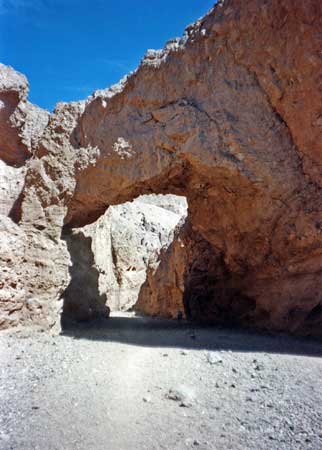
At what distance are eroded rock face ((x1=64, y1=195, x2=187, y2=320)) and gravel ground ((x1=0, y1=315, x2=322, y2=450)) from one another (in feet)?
12.7

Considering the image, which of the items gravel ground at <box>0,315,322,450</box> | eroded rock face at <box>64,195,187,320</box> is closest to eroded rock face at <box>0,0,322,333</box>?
eroded rock face at <box>64,195,187,320</box>

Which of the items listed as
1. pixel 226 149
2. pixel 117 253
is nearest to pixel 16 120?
pixel 226 149

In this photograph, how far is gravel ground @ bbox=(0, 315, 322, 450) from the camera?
2.81 m

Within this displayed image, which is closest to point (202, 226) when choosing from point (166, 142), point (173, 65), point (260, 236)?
point (260, 236)

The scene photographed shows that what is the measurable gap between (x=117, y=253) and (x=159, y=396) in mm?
15340

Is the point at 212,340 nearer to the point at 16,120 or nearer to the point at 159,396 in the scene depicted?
the point at 159,396

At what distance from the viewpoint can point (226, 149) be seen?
7.34 m

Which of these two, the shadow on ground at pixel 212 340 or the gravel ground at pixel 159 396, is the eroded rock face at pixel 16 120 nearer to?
the shadow on ground at pixel 212 340

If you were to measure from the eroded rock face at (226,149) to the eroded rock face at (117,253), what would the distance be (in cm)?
169

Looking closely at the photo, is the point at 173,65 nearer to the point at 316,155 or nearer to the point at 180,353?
the point at 316,155

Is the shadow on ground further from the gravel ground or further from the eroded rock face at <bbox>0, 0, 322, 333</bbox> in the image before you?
the eroded rock face at <bbox>0, 0, 322, 333</bbox>

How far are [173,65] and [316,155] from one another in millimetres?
3623

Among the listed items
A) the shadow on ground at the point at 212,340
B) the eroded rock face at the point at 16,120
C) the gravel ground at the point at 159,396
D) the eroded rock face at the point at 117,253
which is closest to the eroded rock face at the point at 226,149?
the eroded rock face at the point at 16,120

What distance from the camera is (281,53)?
698 cm
